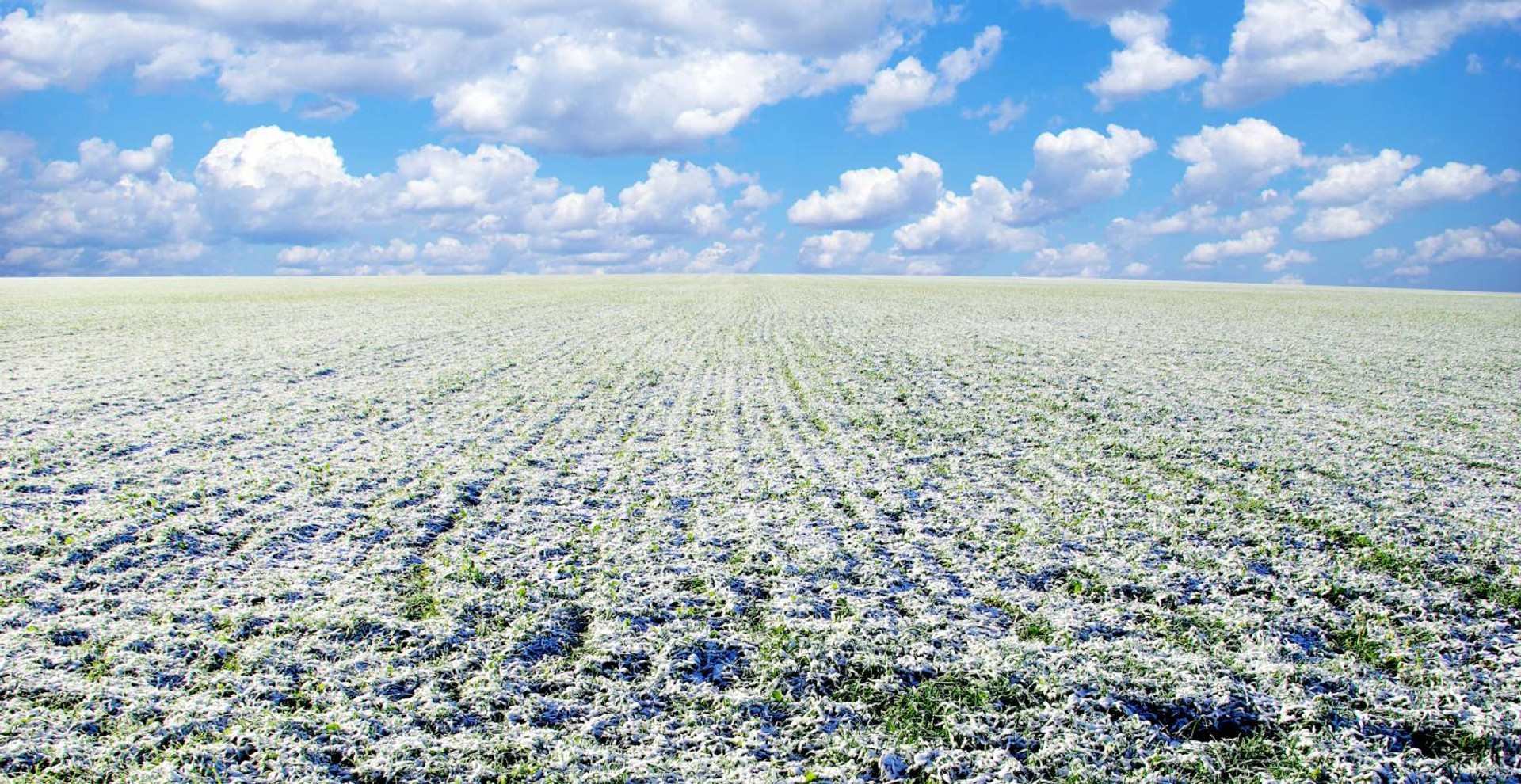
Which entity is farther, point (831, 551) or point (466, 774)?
point (831, 551)

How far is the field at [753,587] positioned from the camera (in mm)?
5059

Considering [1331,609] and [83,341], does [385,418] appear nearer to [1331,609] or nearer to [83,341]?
[1331,609]

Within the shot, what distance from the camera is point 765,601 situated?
7016 millimetres

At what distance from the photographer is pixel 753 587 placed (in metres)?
7.36

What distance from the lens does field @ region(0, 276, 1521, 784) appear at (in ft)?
16.6

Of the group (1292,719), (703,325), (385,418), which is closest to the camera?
(1292,719)

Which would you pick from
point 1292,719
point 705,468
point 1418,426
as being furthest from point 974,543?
point 1418,426

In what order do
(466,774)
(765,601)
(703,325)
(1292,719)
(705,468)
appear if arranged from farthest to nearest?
(703,325) → (705,468) → (765,601) → (1292,719) → (466,774)

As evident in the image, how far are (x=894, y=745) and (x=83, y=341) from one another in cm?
3410

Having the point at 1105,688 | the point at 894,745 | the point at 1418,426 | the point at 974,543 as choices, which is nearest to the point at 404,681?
the point at 894,745

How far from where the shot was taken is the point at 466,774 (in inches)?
186

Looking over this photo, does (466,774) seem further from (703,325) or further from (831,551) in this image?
(703,325)

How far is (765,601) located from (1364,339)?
38540mm

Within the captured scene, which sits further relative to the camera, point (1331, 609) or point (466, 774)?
point (1331, 609)
